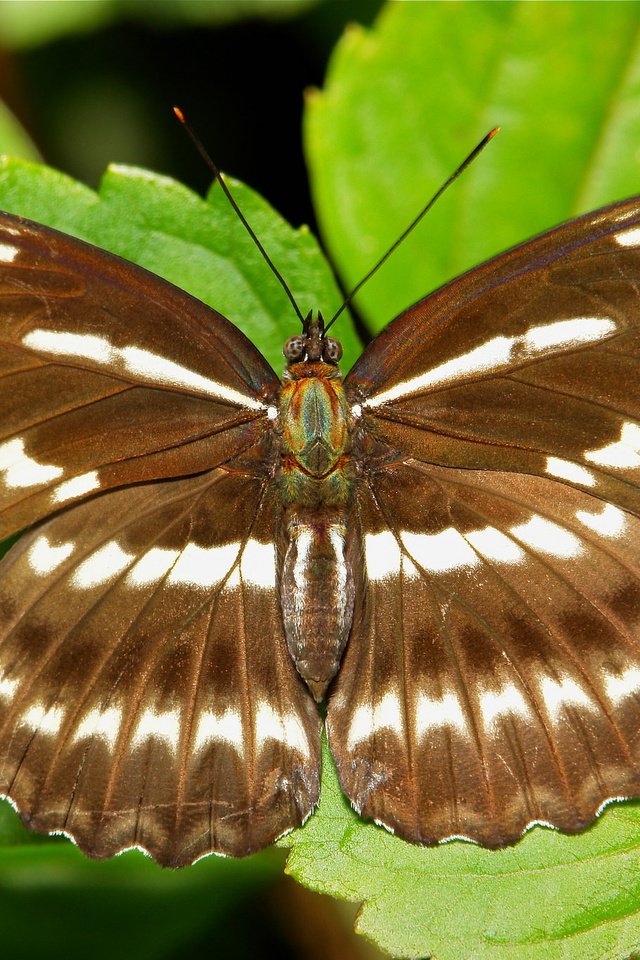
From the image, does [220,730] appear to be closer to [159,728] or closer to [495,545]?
[159,728]

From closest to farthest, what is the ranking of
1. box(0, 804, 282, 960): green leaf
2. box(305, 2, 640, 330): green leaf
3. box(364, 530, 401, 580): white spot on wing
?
box(364, 530, 401, 580): white spot on wing → box(0, 804, 282, 960): green leaf → box(305, 2, 640, 330): green leaf

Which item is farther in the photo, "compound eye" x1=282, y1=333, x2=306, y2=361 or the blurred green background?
the blurred green background

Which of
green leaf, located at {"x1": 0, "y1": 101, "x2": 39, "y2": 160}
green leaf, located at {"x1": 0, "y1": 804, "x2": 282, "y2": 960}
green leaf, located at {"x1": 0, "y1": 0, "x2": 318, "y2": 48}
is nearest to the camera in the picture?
green leaf, located at {"x1": 0, "y1": 804, "x2": 282, "y2": 960}

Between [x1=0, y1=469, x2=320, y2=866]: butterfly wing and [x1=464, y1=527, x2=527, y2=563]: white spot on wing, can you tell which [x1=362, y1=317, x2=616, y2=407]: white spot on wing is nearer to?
[x1=464, y1=527, x2=527, y2=563]: white spot on wing

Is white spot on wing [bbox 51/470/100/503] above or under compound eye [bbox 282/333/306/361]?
under

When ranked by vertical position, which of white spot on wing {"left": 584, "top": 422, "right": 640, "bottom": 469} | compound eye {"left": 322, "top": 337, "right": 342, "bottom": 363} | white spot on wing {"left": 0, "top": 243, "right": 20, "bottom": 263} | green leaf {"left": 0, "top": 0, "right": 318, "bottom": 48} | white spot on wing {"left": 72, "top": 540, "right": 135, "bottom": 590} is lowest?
white spot on wing {"left": 72, "top": 540, "right": 135, "bottom": 590}

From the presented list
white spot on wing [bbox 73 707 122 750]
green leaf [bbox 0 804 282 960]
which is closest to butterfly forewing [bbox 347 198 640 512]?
white spot on wing [bbox 73 707 122 750]

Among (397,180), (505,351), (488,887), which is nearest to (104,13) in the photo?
(397,180)
